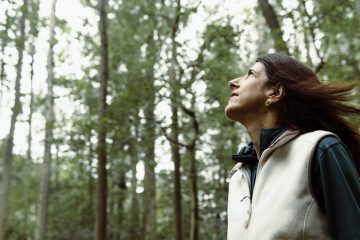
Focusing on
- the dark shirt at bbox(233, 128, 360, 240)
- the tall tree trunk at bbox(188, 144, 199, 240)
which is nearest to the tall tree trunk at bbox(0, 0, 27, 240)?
the tall tree trunk at bbox(188, 144, 199, 240)

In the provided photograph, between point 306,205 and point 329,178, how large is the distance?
13 cm

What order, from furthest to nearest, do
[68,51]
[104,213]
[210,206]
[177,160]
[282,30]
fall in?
[68,51], [210,206], [177,160], [104,213], [282,30]

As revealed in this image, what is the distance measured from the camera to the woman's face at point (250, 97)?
78.9 inches

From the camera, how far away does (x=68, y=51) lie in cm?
1897

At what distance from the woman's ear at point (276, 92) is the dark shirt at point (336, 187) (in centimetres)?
43

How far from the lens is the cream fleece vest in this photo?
4.78 feet

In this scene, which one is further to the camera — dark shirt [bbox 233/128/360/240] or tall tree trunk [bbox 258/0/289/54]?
tall tree trunk [bbox 258/0/289/54]

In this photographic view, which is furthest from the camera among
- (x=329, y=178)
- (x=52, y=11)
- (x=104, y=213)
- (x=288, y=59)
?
(x=52, y=11)

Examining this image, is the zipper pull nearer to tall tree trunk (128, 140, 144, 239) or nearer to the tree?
the tree

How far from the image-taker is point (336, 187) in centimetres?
139

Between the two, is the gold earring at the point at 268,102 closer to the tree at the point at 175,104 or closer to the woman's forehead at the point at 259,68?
the woman's forehead at the point at 259,68

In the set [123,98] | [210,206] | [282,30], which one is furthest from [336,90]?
[210,206]

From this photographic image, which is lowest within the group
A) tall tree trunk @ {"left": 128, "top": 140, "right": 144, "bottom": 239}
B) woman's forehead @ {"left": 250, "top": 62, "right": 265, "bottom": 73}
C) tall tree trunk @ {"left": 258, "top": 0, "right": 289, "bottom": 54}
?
tall tree trunk @ {"left": 128, "top": 140, "right": 144, "bottom": 239}

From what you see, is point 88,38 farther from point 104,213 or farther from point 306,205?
point 306,205
